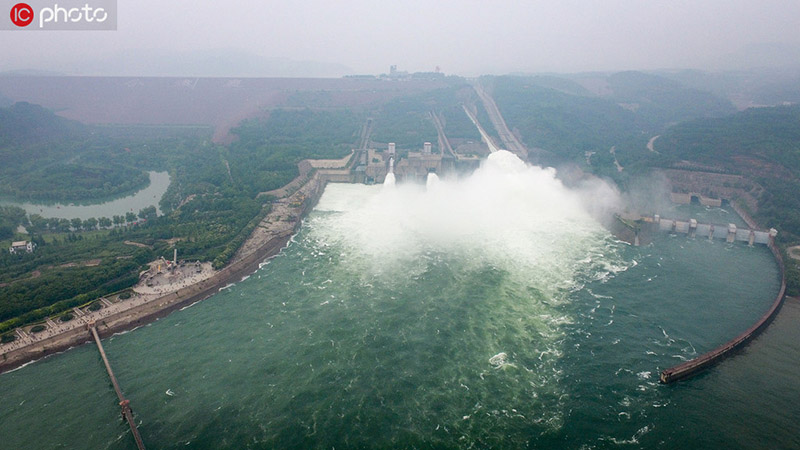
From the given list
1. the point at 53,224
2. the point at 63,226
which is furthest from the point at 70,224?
the point at 53,224

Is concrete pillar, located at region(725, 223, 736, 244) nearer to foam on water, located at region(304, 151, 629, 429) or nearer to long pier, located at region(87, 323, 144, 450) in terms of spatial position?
foam on water, located at region(304, 151, 629, 429)

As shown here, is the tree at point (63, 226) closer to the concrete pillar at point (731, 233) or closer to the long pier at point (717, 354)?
the long pier at point (717, 354)

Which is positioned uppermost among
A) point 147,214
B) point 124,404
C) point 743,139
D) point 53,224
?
point 743,139

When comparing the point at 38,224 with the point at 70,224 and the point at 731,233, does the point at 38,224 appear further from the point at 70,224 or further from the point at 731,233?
the point at 731,233

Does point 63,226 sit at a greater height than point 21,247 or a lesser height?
greater

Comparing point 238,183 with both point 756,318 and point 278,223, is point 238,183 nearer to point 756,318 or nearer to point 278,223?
point 278,223

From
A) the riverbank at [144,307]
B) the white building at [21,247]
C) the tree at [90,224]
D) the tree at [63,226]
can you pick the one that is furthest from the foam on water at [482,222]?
the tree at [63,226]
